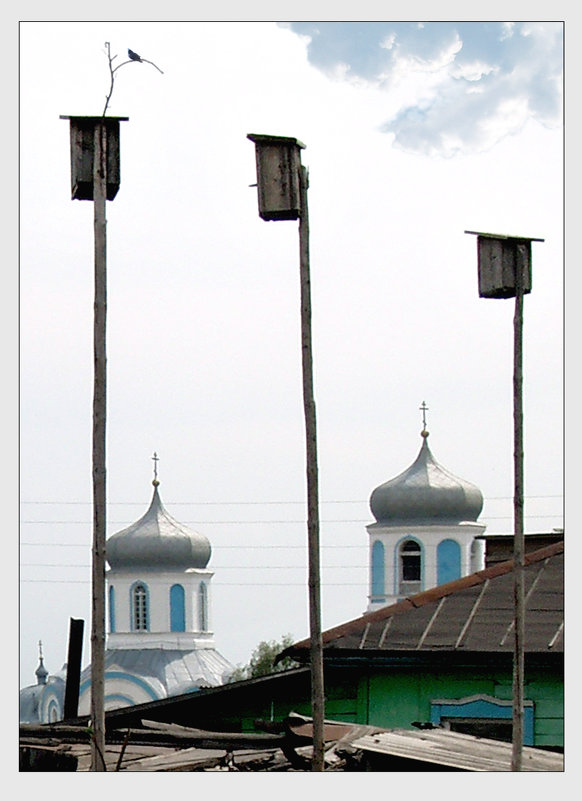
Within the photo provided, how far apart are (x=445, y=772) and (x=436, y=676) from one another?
128 inches

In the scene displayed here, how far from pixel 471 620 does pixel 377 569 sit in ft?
111

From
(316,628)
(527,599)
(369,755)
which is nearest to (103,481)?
(316,628)

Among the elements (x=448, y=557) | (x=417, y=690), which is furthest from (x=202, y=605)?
(x=417, y=690)

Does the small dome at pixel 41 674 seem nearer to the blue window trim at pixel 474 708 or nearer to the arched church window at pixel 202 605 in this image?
the arched church window at pixel 202 605

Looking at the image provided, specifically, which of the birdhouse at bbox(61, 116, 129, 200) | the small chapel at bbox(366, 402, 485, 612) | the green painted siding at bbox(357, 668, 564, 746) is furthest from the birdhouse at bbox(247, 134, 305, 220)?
the small chapel at bbox(366, 402, 485, 612)

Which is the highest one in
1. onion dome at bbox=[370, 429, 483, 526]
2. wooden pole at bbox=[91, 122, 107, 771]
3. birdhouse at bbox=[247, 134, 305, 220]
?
birdhouse at bbox=[247, 134, 305, 220]

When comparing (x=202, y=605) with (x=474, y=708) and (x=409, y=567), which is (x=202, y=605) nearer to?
(x=409, y=567)

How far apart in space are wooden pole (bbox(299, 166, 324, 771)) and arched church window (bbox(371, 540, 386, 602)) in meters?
36.4

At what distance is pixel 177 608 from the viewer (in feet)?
169

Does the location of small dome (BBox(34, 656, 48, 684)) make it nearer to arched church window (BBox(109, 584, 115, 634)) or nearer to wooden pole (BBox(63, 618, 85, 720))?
arched church window (BBox(109, 584, 115, 634))

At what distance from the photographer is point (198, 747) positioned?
1040 cm

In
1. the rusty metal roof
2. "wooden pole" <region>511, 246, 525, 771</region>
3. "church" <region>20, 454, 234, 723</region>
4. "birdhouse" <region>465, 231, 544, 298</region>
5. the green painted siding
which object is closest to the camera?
"wooden pole" <region>511, 246, 525, 771</region>

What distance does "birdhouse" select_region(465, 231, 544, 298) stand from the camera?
10219 mm

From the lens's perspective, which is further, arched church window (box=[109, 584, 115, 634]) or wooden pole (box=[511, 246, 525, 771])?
arched church window (box=[109, 584, 115, 634])
